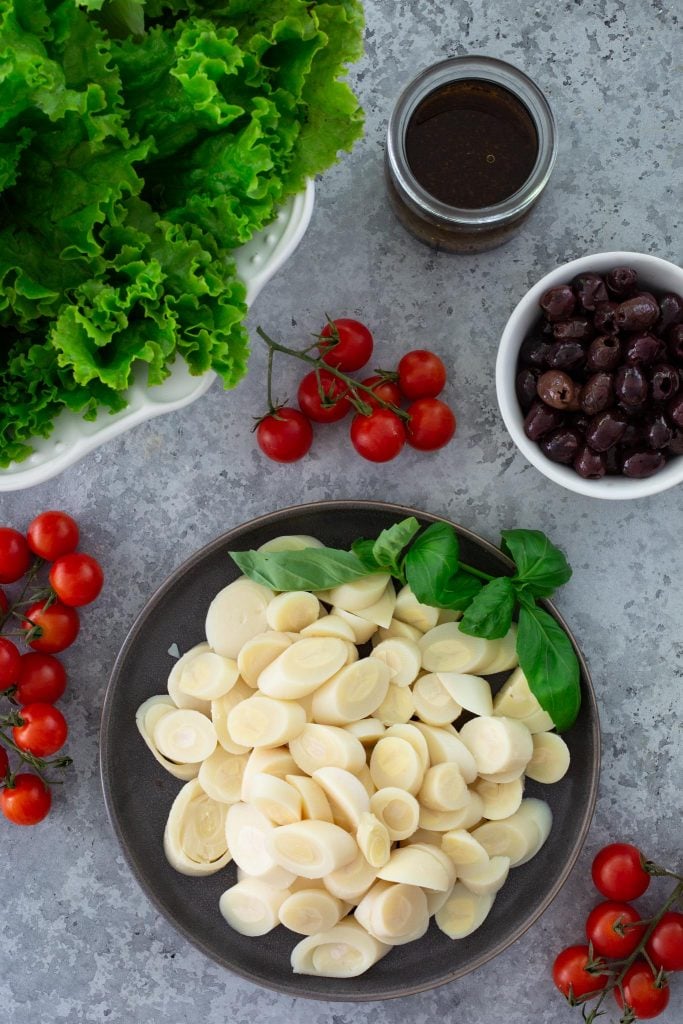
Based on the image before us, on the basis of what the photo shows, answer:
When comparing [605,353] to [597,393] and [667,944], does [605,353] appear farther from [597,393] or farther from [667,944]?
[667,944]

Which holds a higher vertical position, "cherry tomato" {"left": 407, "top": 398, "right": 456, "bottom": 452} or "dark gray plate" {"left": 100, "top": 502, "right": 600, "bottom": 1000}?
"cherry tomato" {"left": 407, "top": 398, "right": 456, "bottom": 452}

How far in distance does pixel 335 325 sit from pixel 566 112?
42 cm

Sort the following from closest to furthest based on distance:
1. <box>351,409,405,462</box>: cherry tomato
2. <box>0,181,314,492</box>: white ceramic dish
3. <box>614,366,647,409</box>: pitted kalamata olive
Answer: <box>0,181,314,492</box>: white ceramic dish, <box>614,366,647,409</box>: pitted kalamata olive, <box>351,409,405,462</box>: cherry tomato

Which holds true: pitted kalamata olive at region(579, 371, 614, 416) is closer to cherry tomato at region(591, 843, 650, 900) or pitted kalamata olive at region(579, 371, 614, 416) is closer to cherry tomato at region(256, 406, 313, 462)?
cherry tomato at region(256, 406, 313, 462)

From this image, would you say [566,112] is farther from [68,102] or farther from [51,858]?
[51,858]

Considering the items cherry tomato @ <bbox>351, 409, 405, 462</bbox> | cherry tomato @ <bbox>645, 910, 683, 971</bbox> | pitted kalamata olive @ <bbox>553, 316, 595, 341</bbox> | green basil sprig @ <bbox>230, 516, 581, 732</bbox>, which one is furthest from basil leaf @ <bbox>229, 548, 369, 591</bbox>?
cherry tomato @ <bbox>645, 910, 683, 971</bbox>

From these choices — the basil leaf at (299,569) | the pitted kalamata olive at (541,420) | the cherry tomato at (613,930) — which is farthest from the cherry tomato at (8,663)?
the cherry tomato at (613,930)

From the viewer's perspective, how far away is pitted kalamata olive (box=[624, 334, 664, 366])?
113 centimetres

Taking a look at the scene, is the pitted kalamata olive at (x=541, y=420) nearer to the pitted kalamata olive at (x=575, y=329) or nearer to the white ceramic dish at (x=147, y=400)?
the pitted kalamata olive at (x=575, y=329)

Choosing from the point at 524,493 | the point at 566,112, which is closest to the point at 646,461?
the point at 524,493

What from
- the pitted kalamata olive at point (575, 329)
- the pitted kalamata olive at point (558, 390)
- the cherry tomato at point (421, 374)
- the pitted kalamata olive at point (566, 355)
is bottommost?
the cherry tomato at point (421, 374)

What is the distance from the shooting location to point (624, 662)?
1355mm

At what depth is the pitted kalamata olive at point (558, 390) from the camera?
116 centimetres

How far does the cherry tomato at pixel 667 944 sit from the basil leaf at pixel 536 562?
1.55 feet
